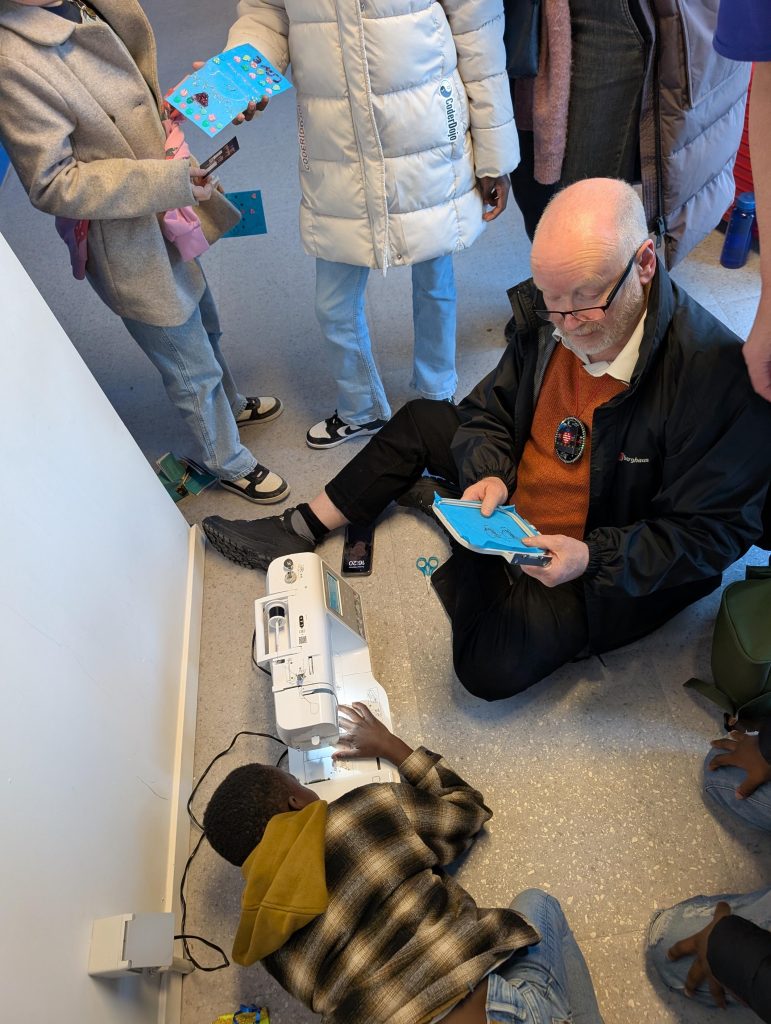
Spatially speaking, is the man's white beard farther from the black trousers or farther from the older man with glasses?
the black trousers

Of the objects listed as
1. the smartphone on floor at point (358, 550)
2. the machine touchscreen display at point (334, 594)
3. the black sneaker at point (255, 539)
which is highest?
the machine touchscreen display at point (334, 594)

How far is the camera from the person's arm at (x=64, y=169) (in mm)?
1401

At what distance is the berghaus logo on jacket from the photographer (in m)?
1.71

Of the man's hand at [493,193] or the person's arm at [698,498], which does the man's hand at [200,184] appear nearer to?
the man's hand at [493,193]

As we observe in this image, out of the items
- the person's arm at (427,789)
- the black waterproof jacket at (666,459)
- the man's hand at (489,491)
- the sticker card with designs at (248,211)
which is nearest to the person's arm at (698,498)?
the black waterproof jacket at (666,459)

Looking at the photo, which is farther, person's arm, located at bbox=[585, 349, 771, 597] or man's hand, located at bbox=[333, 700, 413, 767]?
man's hand, located at bbox=[333, 700, 413, 767]

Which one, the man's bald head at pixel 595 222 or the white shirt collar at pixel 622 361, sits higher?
the man's bald head at pixel 595 222

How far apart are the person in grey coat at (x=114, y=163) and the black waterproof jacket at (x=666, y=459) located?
0.78 meters

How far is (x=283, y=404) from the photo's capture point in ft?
8.38

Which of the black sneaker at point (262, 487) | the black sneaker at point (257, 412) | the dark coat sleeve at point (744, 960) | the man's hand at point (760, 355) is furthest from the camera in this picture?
the black sneaker at point (257, 412)

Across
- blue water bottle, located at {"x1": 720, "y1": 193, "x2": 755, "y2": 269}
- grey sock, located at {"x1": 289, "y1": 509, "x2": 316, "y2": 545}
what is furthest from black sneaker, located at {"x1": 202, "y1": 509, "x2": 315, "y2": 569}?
blue water bottle, located at {"x1": 720, "y1": 193, "x2": 755, "y2": 269}

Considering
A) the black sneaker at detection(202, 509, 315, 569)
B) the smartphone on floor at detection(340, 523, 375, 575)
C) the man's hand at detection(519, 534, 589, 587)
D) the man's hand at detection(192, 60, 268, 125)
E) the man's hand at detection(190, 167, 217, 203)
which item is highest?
the man's hand at detection(192, 60, 268, 125)

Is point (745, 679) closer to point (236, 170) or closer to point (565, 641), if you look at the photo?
point (565, 641)

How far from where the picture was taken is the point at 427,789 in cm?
154
